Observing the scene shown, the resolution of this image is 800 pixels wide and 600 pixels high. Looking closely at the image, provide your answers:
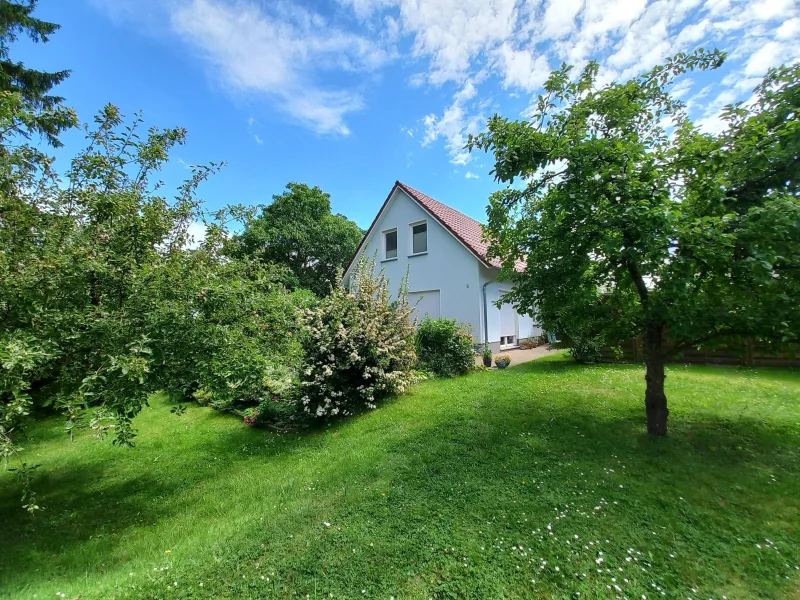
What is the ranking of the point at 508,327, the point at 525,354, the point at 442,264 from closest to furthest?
the point at 525,354 → the point at 442,264 → the point at 508,327

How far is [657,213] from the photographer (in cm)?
333

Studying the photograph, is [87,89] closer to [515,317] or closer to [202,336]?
[202,336]

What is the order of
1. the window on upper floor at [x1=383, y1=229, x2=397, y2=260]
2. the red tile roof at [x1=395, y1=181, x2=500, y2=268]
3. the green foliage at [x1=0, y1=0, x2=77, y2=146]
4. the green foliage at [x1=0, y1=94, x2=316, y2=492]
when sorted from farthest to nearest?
the window on upper floor at [x1=383, y1=229, x2=397, y2=260], the red tile roof at [x1=395, y1=181, x2=500, y2=268], the green foliage at [x1=0, y1=0, x2=77, y2=146], the green foliage at [x1=0, y1=94, x2=316, y2=492]

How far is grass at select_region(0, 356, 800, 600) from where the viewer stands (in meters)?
2.50

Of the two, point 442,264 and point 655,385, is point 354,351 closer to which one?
point 655,385

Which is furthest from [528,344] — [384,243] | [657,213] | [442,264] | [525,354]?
[657,213]

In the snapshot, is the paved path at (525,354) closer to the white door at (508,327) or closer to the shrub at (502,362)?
the shrub at (502,362)

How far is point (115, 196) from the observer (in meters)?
3.75

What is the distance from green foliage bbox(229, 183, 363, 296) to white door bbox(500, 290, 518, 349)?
11.5 metres

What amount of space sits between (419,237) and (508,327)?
5358 mm

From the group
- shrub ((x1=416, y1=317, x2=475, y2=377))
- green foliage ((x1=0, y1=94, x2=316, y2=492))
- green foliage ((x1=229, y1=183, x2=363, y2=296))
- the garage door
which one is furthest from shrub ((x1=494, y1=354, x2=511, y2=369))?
green foliage ((x1=229, y1=183, x2=363, y2=296))

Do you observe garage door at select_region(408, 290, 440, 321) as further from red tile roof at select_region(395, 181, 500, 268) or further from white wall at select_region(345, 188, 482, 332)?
red tile roof at select_region(395, 181, 500, 268)

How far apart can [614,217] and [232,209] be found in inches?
197

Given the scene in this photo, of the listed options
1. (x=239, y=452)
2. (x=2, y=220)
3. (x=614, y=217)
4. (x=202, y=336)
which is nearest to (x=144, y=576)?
(x=202, y=336)
